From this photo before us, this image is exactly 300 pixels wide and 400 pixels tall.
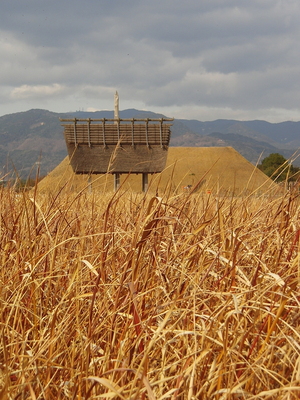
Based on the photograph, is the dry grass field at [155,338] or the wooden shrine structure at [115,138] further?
the wooden shrine structure at [115,138]

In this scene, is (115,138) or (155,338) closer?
(155,338)

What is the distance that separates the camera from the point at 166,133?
1797cm

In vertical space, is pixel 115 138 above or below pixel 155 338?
above

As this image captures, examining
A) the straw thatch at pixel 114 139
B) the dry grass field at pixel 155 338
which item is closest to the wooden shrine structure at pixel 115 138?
the straw thatch at pixel 114 139

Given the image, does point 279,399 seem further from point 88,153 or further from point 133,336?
point 88,153

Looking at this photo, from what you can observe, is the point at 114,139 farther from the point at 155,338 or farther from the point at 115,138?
the point at 155,338

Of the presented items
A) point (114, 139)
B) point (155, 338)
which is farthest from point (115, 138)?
point (155, 338)

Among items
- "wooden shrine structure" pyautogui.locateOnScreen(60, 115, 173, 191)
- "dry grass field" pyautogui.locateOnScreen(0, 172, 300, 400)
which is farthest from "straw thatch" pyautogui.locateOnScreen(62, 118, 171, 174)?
"dry grass field" pyautogui.locateOnScreen(0, 172, 300, 400)

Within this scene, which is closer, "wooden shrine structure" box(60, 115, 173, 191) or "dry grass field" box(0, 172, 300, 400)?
"dry grass field" box(0, 172, 300, 400)

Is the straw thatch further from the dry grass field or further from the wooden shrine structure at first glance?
the dry grass field

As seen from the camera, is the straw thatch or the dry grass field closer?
the dry grass field

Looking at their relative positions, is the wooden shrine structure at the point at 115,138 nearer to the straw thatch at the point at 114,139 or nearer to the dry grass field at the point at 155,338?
the straw thatch at the point at 114,139

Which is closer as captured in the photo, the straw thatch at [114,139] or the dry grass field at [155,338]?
the dry grass field at [155,338]

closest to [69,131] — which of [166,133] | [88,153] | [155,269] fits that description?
[88,153]
